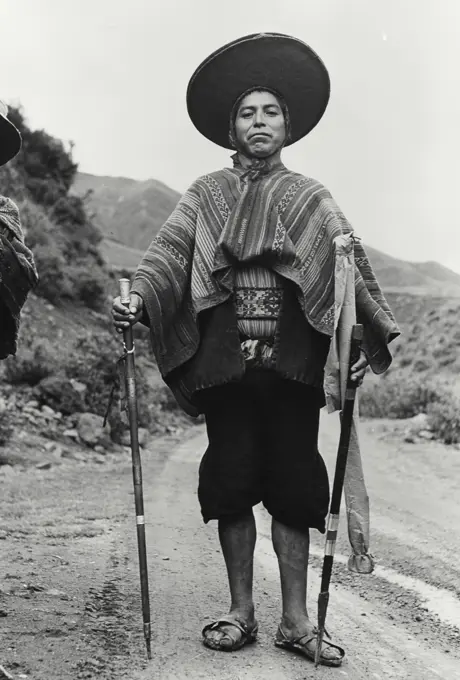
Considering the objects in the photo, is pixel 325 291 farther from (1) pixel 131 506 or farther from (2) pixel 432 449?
(2) pixel 432 449

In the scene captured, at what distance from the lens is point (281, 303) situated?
10.8ft

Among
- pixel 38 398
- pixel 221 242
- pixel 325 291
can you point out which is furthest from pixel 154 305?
pixel 38 398

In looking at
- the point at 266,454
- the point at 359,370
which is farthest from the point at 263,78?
the point at 266,454

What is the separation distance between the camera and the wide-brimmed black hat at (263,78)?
11.6ft

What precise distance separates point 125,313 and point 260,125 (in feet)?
3.20

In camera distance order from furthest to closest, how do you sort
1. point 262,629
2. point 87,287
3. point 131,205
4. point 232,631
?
1. point 131,205
2. point 87,287
3. point 262,629
4. point 232,631

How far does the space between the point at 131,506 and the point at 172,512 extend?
46 cm

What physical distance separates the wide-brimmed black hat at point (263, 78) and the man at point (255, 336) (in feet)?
0.08

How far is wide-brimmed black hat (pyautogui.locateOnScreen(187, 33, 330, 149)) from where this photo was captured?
352cm

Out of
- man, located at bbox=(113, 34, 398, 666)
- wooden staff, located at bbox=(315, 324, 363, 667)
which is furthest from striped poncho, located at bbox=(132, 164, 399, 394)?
wooden staff, located at bbox=(315, 324, 363, 667)

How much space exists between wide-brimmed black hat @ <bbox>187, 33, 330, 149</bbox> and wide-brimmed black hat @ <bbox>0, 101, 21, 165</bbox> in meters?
0.77

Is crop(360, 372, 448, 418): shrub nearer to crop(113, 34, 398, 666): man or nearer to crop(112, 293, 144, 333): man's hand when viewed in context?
crop(113, 34, 398, 666): man

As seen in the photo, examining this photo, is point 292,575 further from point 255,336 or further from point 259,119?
point 259,119

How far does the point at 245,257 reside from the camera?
10.7ft
